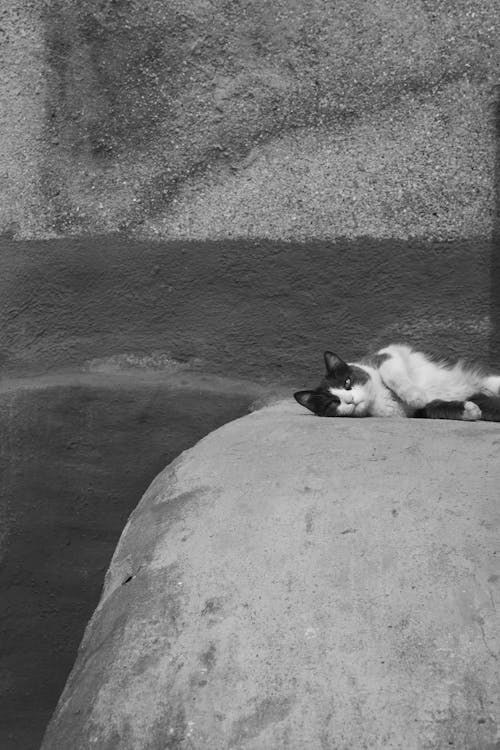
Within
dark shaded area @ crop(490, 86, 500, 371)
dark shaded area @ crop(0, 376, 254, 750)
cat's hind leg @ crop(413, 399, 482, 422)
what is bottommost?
dark shaded area @ crop(0, 376, 254, 750)

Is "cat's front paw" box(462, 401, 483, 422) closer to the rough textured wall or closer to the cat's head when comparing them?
the cat's head

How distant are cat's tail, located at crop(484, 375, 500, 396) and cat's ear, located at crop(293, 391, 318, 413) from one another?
59 cm

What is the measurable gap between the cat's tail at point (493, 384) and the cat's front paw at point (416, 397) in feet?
0.72

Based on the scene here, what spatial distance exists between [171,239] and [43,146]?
690 millimetres

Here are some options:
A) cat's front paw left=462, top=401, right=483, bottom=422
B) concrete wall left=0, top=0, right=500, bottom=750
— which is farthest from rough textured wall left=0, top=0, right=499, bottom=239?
cat's front paw left=462, top=401, right=483, bottom=422

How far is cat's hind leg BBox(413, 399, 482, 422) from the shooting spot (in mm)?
2936

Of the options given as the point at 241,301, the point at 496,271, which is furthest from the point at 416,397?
the point at 241,301

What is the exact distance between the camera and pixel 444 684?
70.3 inches

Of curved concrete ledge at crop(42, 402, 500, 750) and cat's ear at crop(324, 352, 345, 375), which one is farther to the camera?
cat's ear at crop(324, 352, 345, 375)

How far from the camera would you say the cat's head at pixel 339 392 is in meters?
3.19

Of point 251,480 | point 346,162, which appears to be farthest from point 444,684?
point 346,162

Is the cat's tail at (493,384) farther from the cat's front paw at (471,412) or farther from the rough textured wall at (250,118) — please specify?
the rough textured wall at (250,118)

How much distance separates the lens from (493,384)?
309 centimetres

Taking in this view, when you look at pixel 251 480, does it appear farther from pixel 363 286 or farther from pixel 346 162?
pixel 346 162
